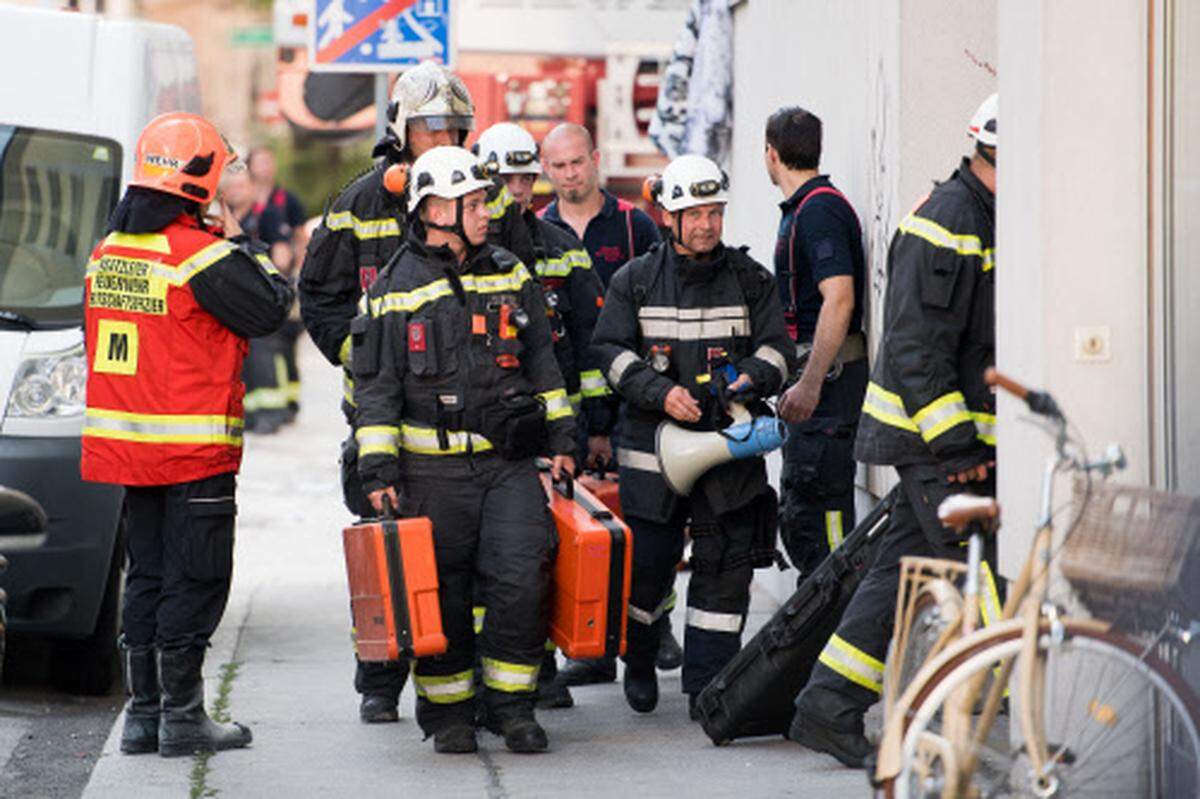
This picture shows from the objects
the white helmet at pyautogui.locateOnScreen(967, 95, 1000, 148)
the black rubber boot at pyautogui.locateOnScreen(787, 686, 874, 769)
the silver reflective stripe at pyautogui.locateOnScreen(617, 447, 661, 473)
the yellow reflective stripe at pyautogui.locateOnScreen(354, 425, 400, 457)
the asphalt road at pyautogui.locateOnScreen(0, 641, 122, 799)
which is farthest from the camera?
the silver reflective stripe at pyautogui.locateOnScreen(617, 447, 661, 473)

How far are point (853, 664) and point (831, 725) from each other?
0.22 metres

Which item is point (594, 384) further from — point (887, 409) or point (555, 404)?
point (887, 409)

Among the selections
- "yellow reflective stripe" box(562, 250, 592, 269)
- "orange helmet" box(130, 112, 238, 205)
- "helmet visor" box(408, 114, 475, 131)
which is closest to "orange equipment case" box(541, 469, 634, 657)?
"yellow reflective stripe" box(562, 250, 592, 269)

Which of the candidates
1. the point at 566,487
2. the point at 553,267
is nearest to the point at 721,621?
the point at 566,487

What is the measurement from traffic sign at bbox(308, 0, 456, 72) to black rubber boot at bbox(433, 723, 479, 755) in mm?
4038

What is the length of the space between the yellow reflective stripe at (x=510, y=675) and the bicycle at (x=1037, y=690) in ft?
8.07

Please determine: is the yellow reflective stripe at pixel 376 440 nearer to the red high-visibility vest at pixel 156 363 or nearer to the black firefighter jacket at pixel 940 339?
the red high-visibility vest at pixel 156 363

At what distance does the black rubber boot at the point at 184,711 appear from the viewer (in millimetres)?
7770

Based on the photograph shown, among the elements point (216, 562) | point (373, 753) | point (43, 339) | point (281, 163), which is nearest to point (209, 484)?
point (216, 562)

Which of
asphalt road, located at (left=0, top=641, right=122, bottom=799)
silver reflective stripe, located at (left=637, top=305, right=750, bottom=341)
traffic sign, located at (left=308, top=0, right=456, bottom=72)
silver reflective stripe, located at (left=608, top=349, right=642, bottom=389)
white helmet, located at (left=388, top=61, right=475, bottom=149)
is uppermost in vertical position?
traffic sign, located at (left=308, top=0, right=456, bottom=72)

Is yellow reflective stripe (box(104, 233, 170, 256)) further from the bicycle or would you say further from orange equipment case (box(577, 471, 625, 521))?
the bicycle

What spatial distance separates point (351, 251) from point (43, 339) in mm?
1378

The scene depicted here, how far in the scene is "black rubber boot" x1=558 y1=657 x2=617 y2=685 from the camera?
29.7ft

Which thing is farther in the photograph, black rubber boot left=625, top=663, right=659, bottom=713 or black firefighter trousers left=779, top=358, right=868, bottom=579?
black firefighter trousers left=779, top=358, right=868, bottom=579
